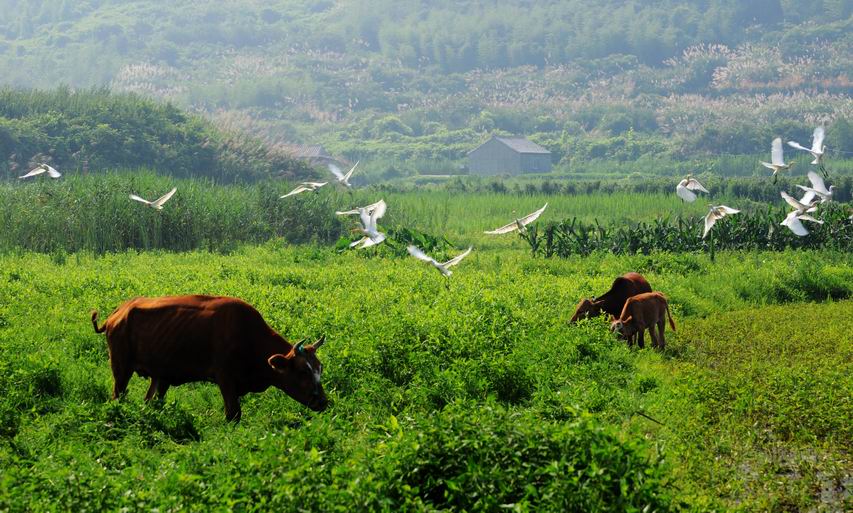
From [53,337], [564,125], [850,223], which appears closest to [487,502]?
[53,337]

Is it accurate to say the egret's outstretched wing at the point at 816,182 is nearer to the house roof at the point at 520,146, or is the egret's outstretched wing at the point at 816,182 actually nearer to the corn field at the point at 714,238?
the corn field at the point at 714,238

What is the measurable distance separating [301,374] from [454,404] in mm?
1660

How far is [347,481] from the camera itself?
641 centimetres

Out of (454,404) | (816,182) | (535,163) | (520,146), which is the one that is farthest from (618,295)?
(535,163)

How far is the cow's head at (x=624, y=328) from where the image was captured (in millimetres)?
12227

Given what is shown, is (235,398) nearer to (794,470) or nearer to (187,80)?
(794,470)

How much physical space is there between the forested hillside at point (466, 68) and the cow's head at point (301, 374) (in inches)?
2004

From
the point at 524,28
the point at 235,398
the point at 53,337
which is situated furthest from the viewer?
the point at 524,28

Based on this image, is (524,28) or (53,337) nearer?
(53,337)

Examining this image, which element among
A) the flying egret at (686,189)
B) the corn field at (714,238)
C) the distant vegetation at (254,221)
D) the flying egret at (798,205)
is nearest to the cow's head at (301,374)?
the flying egret at (686,189)

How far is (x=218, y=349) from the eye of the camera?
29.8 ft

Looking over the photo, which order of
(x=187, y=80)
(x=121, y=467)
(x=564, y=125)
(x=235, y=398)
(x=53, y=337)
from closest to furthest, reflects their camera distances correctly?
(x=121, y=467) < (x=235, y=398) < (x=53, y=337) < (x=564, y=125) < (x=187, y=80)

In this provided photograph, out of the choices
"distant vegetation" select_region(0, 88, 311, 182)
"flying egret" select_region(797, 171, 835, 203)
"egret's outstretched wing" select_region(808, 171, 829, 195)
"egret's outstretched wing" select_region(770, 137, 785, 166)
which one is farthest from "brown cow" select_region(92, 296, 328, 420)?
"distant vegetation" select_region(0, 88, 311, 182)

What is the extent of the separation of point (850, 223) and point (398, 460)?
17.0 metres
